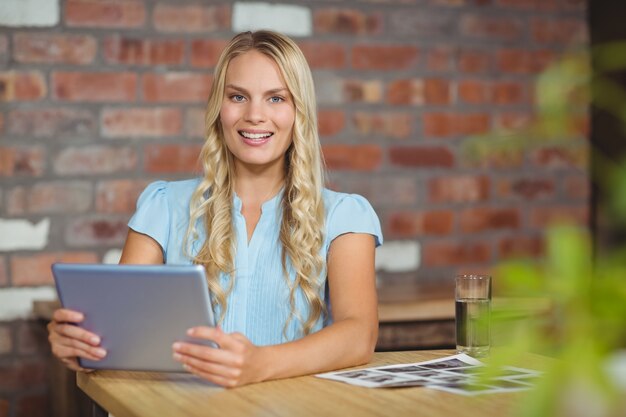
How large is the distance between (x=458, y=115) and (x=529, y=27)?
15.8 inches

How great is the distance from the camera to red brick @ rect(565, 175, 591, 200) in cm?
297

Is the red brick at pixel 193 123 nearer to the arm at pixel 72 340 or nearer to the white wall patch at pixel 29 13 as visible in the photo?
the white wall patch at pixel 29 13

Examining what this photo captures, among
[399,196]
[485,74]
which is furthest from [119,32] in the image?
[485,74]

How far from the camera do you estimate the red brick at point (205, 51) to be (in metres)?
2.51

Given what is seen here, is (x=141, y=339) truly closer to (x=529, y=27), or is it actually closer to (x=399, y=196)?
(x=399, y=196)

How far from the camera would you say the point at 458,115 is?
2.81 m

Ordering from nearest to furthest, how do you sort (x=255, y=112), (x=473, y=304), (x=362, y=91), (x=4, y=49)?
(x=473, y=304), (x=255, y=112), (x=4, y=49), (x=362, y=91)

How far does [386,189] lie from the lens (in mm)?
2713

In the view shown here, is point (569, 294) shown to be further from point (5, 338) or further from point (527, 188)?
point (527, 188)

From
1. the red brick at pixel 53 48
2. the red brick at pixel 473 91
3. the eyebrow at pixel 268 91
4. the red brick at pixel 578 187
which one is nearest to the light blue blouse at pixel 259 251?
the eyebrow at pixel 268 91

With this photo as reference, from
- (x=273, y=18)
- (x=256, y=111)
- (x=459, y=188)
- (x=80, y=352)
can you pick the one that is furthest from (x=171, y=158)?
(x=80, y=352)

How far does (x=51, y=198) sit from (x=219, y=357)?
1.23 meters

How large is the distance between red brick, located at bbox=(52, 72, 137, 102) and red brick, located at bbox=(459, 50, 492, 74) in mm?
1052

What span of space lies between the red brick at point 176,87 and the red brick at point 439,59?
2.36 feet
